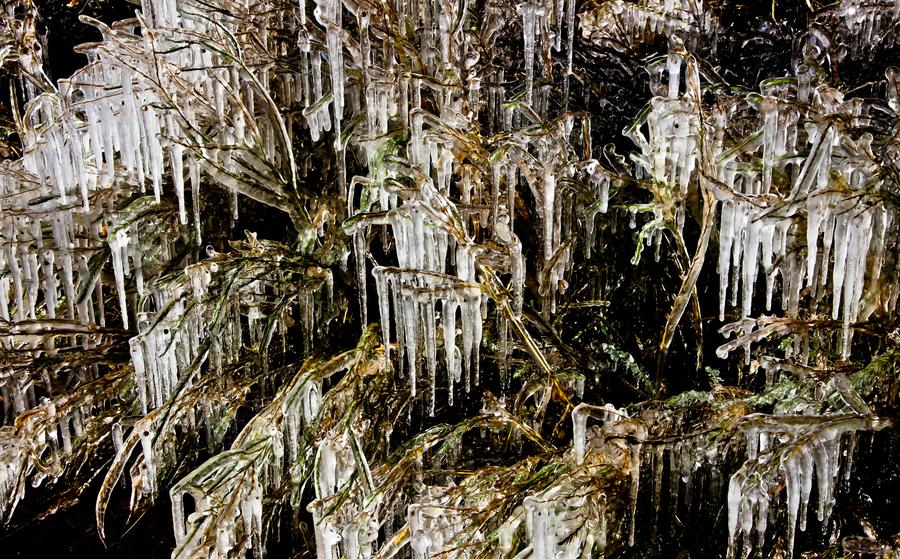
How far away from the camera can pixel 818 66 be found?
2295mm

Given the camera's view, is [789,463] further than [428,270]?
Answer: No

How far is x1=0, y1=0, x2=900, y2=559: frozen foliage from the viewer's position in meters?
1.95

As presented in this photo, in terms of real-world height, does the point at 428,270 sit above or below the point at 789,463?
above

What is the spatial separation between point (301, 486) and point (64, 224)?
3.97ft

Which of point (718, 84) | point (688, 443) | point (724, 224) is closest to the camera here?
point (688, 443)

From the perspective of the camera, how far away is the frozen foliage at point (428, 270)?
1950 millimetres

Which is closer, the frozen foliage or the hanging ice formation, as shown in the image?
the hanging ice formation

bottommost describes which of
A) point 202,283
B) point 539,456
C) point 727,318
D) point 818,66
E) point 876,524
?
point 876,524

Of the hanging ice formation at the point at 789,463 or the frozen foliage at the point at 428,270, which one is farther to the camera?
the frozen foliage at the point at 428,270

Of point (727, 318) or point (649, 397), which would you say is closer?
point (649, 397)

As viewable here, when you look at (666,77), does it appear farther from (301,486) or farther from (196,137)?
(301,486)

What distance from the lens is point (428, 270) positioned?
2.16 metres

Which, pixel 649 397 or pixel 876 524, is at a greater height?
pixel 649 397

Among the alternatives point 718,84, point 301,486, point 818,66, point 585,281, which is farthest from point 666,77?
point 301,486
